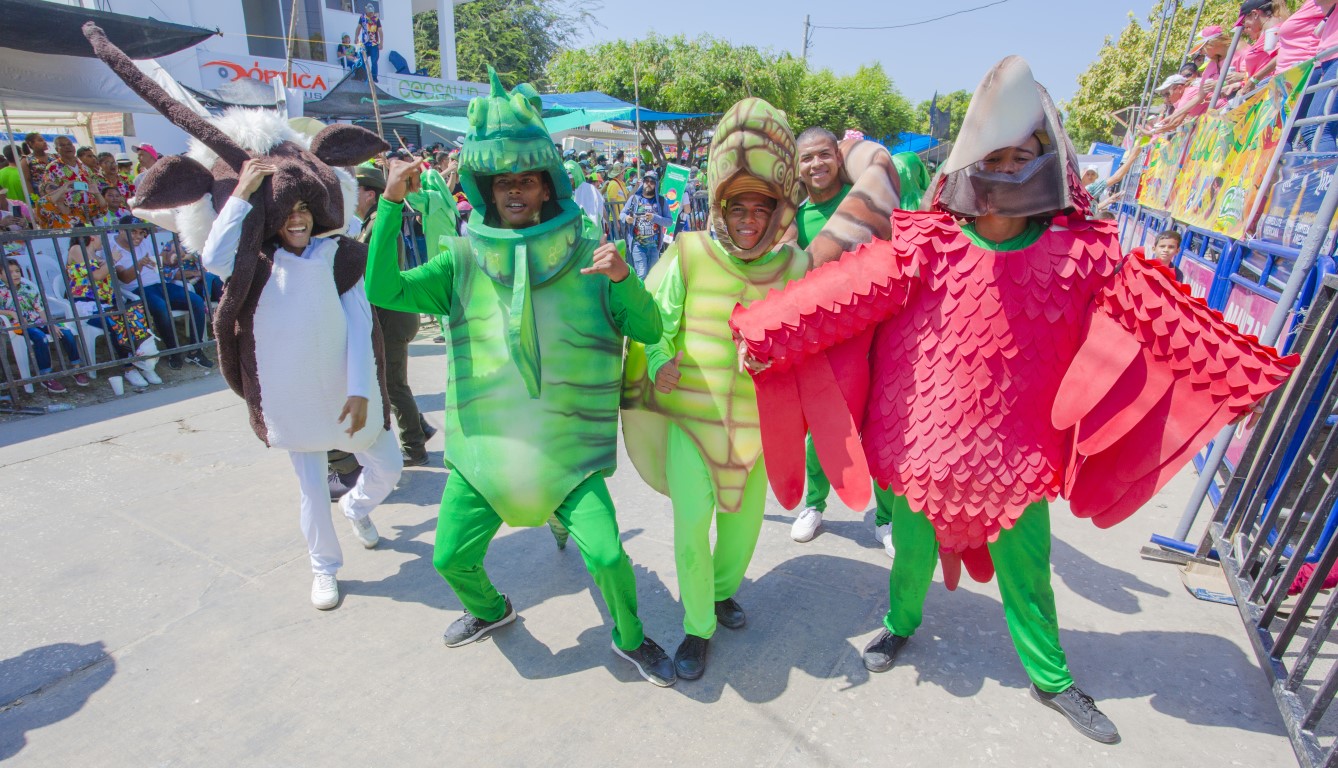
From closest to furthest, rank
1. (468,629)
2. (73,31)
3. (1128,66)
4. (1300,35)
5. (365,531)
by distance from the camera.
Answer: (468,629)
(365,531)
(1300,35)
(73,31)
(1128,66)

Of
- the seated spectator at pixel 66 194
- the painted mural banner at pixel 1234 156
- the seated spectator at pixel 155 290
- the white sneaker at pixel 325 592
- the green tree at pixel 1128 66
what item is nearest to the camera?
the white sneaker at pixel 325 592

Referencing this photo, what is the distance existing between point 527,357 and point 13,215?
286 inches

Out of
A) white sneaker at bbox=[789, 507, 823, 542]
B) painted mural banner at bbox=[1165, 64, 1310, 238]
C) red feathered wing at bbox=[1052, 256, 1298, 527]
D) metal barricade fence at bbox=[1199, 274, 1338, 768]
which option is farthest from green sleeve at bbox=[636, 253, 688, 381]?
painted mural banner at bbox=[1165, 64, 1310, 238]

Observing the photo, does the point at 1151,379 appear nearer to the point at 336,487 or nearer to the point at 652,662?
the point at 652,662

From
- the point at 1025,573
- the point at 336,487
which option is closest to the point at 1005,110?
the point at 1025,573

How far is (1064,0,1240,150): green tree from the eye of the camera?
2252 cm

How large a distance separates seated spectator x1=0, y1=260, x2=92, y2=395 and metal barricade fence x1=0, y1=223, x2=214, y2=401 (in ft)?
0.04

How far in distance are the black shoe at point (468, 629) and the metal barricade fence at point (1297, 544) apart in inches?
98.3

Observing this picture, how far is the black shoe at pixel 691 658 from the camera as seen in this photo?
7.84 feet

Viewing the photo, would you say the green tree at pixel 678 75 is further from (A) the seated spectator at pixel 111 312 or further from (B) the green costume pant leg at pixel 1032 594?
(B) the green costume pant leg at pixel 1032 594

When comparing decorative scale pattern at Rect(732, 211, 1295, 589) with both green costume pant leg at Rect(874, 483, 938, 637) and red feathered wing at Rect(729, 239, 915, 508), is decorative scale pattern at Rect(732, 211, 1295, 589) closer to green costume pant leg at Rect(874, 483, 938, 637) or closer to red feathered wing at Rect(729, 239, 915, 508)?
red feathered wing at Rect(729, 239, 915, 508)

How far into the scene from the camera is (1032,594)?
216 centimetres

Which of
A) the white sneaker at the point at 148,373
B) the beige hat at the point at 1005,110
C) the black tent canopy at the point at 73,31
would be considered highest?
the black tent canopy at the point at 73,31

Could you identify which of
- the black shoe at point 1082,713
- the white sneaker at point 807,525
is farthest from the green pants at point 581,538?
the black shoe at point 1082,713
